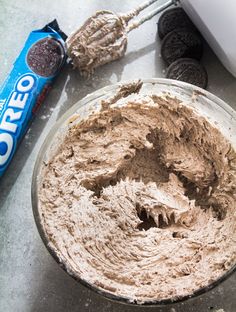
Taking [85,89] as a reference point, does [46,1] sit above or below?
above

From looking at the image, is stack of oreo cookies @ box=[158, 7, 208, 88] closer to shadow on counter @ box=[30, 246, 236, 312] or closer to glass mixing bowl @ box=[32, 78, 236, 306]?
glass mixing bowl @ box=[32, 78, 236, 306]

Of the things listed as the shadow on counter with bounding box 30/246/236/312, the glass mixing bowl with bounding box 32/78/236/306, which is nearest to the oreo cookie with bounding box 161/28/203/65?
the glass mixing bowl with bounding box 32/78/236/306

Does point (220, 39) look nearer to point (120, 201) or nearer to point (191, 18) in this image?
point (191, 18)

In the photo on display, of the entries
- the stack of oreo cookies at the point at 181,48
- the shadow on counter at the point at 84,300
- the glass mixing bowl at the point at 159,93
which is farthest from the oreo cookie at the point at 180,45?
the shadow on counter at the point at 84,300

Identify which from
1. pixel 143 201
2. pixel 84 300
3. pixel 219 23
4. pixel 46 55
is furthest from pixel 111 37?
pixel 84 300

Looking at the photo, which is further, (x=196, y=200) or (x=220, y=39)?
(x=220, y=39)

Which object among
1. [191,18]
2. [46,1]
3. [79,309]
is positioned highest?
[191,18]

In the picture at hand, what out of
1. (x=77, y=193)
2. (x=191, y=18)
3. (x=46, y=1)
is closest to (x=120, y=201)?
(x=77, y=193)
